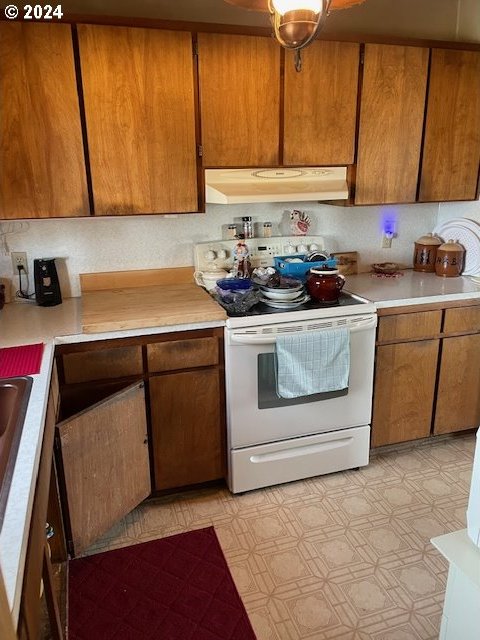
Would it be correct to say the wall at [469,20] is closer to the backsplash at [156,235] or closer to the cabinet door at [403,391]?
the backsplash at [156,235]

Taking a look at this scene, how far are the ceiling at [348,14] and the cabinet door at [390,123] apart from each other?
39 cm

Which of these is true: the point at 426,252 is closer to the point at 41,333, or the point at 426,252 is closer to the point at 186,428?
the point at 186,428

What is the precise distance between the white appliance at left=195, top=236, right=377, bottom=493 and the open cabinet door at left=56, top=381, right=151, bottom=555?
1.49 feet

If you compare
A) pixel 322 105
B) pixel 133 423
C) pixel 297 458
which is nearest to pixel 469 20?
pixel 322 105

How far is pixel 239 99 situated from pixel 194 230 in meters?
0.73

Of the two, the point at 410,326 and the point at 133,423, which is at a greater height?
the point at 410,326

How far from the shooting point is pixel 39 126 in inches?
84.0

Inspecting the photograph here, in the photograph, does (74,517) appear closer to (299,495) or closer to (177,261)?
(299,495)

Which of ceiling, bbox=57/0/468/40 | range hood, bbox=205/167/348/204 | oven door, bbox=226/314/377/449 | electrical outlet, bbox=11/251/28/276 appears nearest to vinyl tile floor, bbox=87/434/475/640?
oven door, bbox=226/314/377/449

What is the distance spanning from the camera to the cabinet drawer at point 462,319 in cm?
267

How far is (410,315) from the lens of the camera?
2.58 metres

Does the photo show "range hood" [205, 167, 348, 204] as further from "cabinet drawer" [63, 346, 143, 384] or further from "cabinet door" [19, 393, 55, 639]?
"cabinet door" [19, 393, 55, 639]

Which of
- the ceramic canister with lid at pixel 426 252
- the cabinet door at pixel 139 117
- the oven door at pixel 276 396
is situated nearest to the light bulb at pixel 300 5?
the cabinet door at pixel 139 117

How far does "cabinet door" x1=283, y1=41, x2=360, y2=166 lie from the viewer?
2418mm
